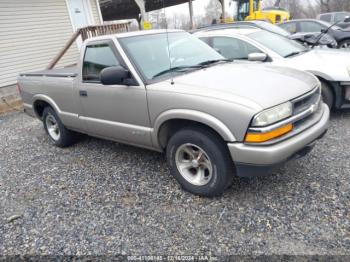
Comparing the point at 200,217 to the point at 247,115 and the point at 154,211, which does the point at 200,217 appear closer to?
the point at 154,211

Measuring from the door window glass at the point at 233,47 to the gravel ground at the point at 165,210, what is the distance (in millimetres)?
2220

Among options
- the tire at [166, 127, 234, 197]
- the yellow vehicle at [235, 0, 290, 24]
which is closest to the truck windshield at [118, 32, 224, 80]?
the tire at [166, 127, 234, 197]

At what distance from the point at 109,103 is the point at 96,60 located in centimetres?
70

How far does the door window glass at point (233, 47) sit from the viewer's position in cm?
567

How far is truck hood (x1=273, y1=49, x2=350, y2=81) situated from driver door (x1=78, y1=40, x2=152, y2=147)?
2.97 metres

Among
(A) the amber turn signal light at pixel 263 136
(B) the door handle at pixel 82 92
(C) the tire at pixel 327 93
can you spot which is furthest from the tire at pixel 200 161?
(C) the tire at pixel 327 93

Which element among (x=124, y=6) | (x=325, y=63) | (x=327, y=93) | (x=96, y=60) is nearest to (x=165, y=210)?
(x=96, y=60)

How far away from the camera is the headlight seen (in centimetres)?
262

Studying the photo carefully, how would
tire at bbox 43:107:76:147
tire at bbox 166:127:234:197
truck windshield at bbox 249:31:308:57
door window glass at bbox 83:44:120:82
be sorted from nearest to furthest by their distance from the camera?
tire at bbox 166:127:234:197
door window glass at bbox 83:44:120:82
tire at bbox 43:107:76:147
truck windshield at bbox 249:31:308:57

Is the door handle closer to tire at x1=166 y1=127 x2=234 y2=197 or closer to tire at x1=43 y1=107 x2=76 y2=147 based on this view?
tire at x1=43 y1=107 x2=76 y2=147

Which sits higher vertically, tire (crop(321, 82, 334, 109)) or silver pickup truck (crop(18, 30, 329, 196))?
silver pickup truck (crop(18, 30, 329, 196))

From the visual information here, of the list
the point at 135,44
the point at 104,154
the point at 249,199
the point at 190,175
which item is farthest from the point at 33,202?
the point at 249,199

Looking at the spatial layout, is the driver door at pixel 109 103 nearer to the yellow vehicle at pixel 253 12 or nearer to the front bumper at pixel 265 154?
the front bumper at pixel 265 154

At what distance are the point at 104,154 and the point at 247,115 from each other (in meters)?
2.83
